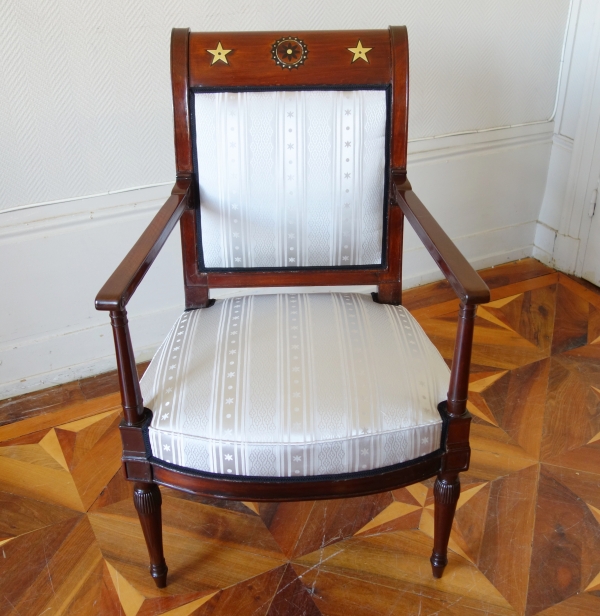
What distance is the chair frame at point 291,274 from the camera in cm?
100

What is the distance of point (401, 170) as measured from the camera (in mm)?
1229

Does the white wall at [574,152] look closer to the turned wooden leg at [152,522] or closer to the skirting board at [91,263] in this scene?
the skirting board at [91,263]

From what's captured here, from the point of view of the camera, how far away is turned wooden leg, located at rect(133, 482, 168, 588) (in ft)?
3.69

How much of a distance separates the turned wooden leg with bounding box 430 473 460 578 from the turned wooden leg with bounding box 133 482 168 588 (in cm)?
46

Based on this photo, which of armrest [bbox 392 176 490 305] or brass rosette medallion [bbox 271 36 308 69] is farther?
brass rosette medallion [bbox 271 36 308 69]

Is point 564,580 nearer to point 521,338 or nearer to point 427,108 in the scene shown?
point 521,338

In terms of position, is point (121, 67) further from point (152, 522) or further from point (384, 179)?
point (152, 522)

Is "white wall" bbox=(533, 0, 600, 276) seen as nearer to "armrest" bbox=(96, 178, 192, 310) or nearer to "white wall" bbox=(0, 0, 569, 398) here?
"white wall" bbox=(0, 0, 569, 398)

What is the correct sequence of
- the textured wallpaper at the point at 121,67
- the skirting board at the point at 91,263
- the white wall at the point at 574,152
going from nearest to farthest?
the textured wallpaper at the point at 121,67
the skirting board at the point at 91,263
the white wall at the point at 574,152

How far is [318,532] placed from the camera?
1.37 m

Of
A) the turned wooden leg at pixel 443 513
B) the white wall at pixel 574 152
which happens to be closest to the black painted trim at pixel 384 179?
the turned wooden leg at pixel 443 513

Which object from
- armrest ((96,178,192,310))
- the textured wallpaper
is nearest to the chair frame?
armrest ((96,178,192,310))

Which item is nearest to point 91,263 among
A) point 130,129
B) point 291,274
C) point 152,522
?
point 130,129

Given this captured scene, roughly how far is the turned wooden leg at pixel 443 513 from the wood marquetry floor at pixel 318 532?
0.05 meters
